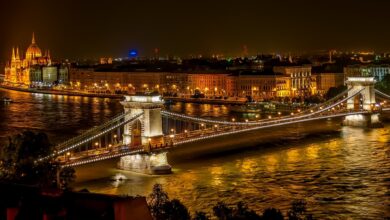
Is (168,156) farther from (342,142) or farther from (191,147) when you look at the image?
(342,142)

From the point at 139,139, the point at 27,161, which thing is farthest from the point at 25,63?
the point at 27,161

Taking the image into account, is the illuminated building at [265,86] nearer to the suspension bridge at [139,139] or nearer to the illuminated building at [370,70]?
the illuminated building at [370,70]

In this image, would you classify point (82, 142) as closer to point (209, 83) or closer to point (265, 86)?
point (265, 86)

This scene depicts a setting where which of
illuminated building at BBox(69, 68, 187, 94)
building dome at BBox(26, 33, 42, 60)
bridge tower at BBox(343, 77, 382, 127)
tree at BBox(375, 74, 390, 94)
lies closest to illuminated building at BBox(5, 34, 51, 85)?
building dome at BBox(26, 33, 42, 60)

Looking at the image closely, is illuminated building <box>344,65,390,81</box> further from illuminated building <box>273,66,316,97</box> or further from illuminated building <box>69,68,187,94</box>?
illuminated building <box>69,68,187,94</box>

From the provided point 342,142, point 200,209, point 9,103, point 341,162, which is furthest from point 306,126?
point 9,103
